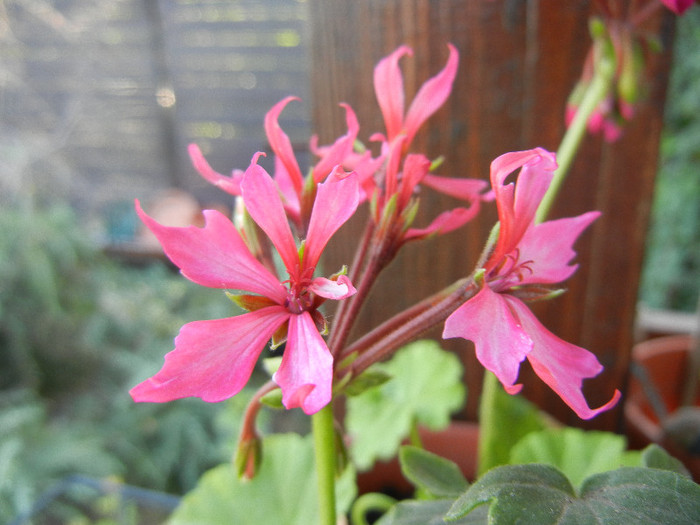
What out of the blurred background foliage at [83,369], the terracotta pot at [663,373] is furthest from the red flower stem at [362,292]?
the blurred background foliage at [83,369]

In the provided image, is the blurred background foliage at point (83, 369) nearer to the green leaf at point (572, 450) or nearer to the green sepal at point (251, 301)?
the green leaf at point (572, 450)

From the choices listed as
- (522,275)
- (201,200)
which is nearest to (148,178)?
(201,200)

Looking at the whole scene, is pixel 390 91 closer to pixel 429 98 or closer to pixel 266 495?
pixel 429 98

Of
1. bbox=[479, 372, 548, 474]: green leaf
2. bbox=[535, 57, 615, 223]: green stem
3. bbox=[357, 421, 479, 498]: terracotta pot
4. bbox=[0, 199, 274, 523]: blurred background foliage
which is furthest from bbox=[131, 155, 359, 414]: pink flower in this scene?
bbox=[0, 199, 274, 523]: blurred background foliage

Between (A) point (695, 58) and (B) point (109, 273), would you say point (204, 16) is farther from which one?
(A) point (695, 58)

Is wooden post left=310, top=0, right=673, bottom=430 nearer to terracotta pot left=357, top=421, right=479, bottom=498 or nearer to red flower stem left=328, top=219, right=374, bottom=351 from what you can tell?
terracotta pot left=357, top=421, right=479, bottom=498

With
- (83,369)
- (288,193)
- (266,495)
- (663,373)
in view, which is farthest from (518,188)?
(83,369)
